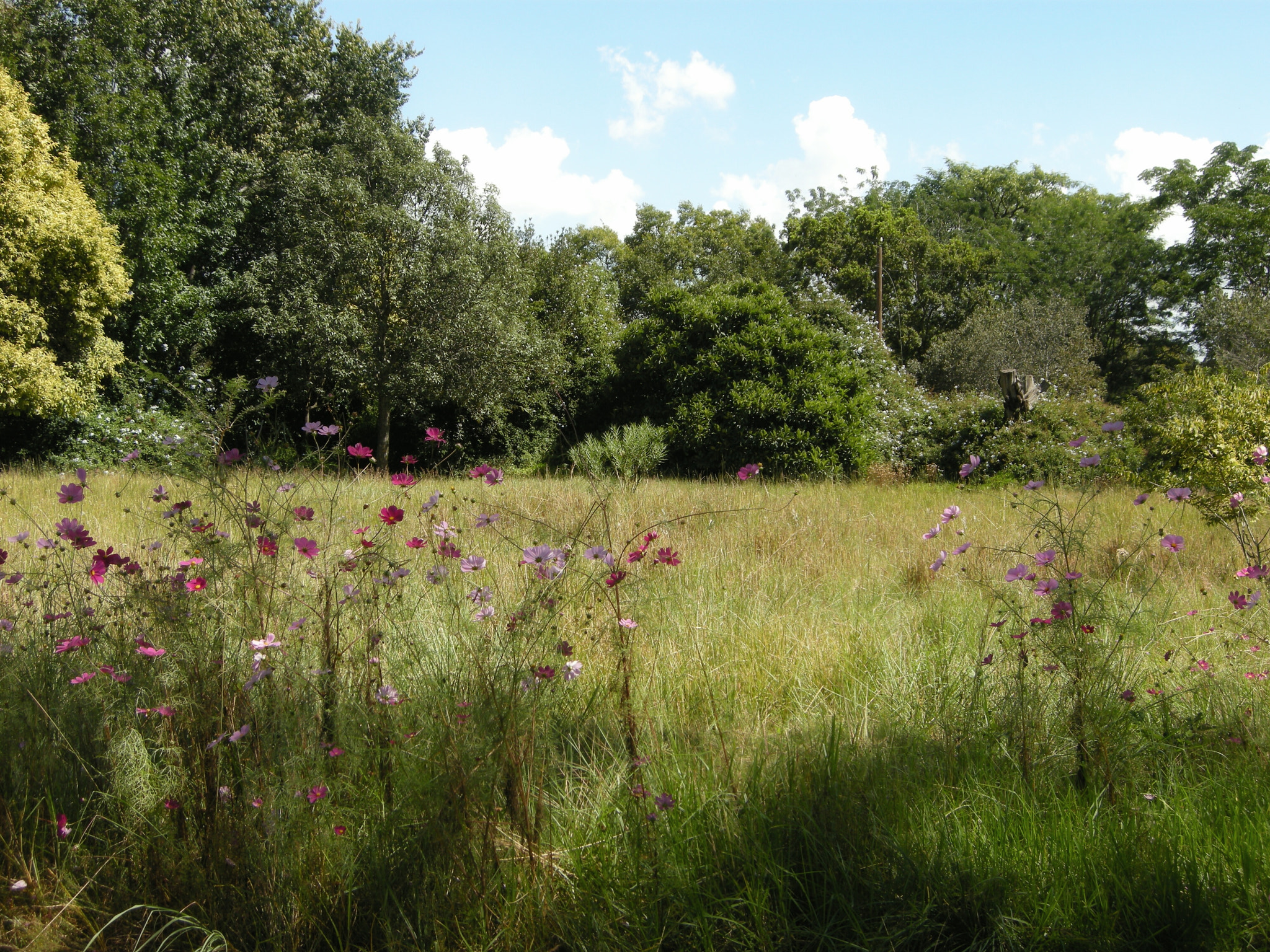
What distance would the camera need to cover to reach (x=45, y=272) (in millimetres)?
12648

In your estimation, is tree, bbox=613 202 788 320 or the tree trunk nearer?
the tree trunk

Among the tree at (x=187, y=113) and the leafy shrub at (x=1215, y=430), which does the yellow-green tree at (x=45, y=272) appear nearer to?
the tree at (x=187, y=113)

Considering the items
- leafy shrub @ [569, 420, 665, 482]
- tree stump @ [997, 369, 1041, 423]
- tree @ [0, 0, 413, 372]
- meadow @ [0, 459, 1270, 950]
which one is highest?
tree @ [0, 0, 413, 372]

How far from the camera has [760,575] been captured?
181 inches

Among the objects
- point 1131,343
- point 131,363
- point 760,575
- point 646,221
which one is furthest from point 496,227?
point 1131,343

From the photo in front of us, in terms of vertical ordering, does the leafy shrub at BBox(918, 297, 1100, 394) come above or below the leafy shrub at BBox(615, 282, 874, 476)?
above

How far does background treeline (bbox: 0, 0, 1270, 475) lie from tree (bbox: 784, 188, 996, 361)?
10.8m

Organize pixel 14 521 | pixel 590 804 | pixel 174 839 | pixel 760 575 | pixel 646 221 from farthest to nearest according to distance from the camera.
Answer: pixel 646 221
pixel 14 521
pixel 760 575
pixel 590 804
pixel 174 839

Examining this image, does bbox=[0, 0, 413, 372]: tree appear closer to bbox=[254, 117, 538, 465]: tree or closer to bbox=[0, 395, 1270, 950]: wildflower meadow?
bbox=[254, 117, 538, 465]: tree

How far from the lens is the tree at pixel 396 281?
15305 millimetres

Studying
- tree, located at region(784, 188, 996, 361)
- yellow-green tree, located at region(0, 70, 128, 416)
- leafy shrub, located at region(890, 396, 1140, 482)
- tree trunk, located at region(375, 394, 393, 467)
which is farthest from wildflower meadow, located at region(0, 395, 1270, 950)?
tree, located at region(784, 188, 996, 361)

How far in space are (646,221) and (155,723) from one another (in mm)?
36968

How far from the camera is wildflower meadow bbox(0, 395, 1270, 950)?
174cm

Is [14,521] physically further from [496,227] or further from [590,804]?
[496,227]
